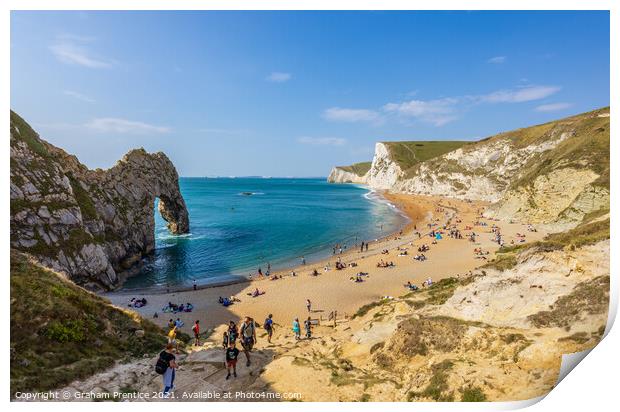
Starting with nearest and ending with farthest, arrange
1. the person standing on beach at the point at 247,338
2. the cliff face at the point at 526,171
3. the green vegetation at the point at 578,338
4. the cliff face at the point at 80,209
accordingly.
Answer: the green vegetation at the point at 578,338
the person standing on beach at the point at 247,338
the cliff face at the point at 80,209
the cliff face at the point at 526,171

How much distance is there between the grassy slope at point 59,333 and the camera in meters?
9.06

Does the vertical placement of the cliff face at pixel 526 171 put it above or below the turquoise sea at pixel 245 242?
above

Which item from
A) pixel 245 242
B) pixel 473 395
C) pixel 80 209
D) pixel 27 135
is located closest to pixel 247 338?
pixel 473 395

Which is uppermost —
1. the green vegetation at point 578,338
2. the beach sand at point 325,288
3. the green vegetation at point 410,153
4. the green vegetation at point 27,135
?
the green vegetation at point 410,153

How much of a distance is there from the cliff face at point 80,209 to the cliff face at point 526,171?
50528 millimetres

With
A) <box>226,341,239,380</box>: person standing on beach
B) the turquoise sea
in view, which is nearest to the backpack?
<box>226,341,239,380</box>: person standing on beach

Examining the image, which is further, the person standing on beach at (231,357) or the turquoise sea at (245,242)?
the turquoise sea at (245,242)

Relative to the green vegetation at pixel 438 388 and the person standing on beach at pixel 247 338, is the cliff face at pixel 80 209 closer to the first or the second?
the person standing on beach at pixel 247 338

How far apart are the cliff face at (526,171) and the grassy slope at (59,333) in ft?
125

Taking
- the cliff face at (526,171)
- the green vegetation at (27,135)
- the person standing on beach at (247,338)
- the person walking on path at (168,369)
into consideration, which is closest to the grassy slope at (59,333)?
the person walking on path at (168,369)

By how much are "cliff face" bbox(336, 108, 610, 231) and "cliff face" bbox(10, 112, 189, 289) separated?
50.5 m

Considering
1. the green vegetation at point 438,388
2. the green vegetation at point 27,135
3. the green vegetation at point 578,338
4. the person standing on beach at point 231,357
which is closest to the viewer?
the green vegetation at point 438,388

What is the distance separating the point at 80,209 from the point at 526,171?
9292 centimetres
